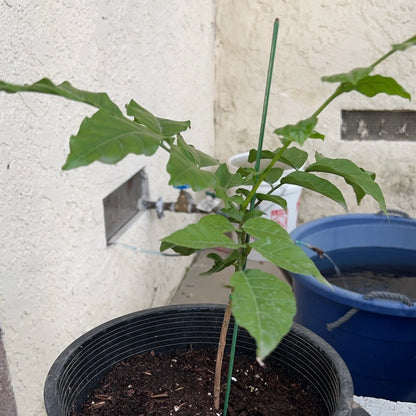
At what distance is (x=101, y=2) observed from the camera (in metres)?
1.48

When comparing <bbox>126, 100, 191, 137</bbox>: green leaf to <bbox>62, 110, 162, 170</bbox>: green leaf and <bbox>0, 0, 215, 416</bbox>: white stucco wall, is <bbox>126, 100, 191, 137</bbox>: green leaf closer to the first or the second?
<bbox>62, 110, 162, 170</bbox>: green leaf

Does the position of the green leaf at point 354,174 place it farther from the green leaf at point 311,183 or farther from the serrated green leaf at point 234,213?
the serrated green leaf at point 234,213

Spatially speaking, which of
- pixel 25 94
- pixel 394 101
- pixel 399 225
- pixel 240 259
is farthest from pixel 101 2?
pixel 394 101

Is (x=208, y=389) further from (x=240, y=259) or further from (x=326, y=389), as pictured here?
(x=240, y=259)

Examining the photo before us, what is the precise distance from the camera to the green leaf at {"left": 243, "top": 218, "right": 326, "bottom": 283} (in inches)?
27.1

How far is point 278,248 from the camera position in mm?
722

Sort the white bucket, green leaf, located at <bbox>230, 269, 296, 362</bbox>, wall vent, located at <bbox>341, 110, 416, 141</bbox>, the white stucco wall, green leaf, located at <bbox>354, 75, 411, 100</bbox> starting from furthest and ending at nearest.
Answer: wall vent, located at <bbox>341, 110, 416, 141</bbox>
the white bucket
the white stucco wall
green leaf, located at <bbox>354, 75, 411, 100</bbox>
green leaf, located at <bbox>230, 269, 296, 362</bbox>

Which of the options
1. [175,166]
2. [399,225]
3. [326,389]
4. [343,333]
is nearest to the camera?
[175,166]

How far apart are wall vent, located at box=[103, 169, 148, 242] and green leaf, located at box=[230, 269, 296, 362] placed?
43.4 inches

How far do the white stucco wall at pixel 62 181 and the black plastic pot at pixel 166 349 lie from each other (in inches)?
9.1

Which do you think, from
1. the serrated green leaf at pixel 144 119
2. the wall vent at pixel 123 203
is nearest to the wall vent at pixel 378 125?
the wall vent at pixel 123 203

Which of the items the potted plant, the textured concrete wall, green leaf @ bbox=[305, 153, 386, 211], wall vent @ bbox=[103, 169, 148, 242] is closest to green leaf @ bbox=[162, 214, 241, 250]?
the potted plant

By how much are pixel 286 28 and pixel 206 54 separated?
413 mm

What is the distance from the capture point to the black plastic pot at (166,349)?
0.90 metres
